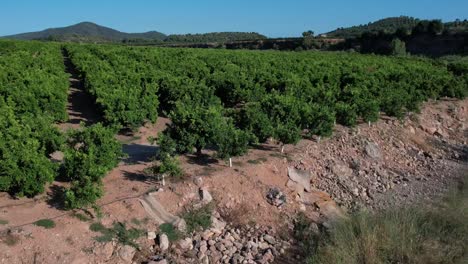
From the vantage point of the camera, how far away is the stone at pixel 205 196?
10.4 meters

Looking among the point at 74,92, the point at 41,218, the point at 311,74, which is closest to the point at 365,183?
the point at 41,218

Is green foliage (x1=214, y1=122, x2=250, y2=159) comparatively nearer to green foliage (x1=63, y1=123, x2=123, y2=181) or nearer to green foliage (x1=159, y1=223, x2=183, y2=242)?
green foliage (x1=63, y1=123, x2=123, y2=181)

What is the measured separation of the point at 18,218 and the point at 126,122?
6175 millimetres

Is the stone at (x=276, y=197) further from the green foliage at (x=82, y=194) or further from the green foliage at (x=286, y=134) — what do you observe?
the green foliage at (x=82, y=194)

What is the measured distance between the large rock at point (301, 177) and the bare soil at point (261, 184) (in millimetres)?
198

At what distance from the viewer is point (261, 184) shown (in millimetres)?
11445

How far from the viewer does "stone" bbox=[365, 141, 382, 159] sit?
15.6 metres

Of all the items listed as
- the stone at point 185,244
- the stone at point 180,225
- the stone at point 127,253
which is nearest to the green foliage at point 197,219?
the stone at point 180,225

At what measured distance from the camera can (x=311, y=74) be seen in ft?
81.3

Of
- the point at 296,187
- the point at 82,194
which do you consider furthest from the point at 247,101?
the point at 82,194

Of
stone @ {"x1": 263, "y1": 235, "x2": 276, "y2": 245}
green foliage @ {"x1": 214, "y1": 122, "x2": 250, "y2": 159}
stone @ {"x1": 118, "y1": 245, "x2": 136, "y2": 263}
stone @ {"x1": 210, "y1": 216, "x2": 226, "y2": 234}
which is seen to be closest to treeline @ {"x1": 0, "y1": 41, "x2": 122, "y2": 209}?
stone @ {"x1": 118, "y1": 245, "x2": 136, "y2": 263}

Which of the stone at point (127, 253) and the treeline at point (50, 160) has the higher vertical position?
the treeline at point (50, 160)

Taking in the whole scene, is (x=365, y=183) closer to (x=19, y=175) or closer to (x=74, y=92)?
(x=19, y=175)

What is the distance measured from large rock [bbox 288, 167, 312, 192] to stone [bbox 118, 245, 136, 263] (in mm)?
4978
